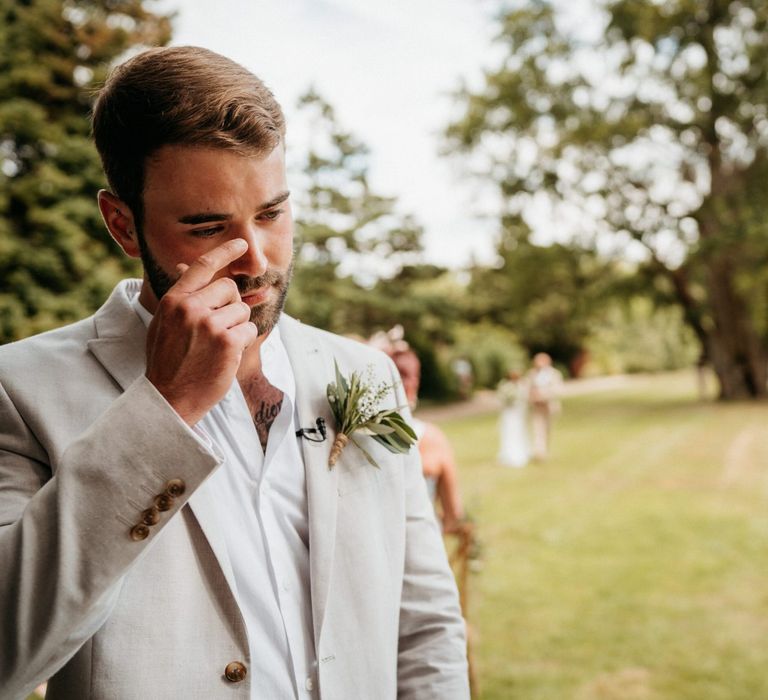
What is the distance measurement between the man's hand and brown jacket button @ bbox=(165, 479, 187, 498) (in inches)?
3.8

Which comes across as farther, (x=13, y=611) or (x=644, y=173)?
(x=644, y=173)

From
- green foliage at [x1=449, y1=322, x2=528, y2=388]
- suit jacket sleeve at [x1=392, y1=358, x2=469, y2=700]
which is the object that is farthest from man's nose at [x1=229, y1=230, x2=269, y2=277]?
green foliage at [x1=449, y1=322, x2=528, y2=388]

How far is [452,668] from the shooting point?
1.59 m

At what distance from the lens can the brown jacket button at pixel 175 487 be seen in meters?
1.15

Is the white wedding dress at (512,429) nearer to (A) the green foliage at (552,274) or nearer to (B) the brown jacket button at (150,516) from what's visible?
(A) the green foliage at (552,274)

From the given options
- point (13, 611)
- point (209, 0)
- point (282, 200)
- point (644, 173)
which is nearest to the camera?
point (13, 611)

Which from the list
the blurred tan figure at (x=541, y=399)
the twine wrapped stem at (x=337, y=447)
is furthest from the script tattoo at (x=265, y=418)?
the blurred tan figure at (x=541, y=399)

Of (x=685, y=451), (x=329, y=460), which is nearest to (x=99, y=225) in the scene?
(x=685, y=451)

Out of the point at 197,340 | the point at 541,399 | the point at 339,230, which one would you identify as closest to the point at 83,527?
the point at 197,340

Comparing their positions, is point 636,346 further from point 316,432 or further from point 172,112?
point 172,112

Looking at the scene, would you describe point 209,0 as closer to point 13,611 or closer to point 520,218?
point 13,611

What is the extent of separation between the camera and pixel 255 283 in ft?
4.45

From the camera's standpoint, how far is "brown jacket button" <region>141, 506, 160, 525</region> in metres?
1.11

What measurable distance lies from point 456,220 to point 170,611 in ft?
79.2
